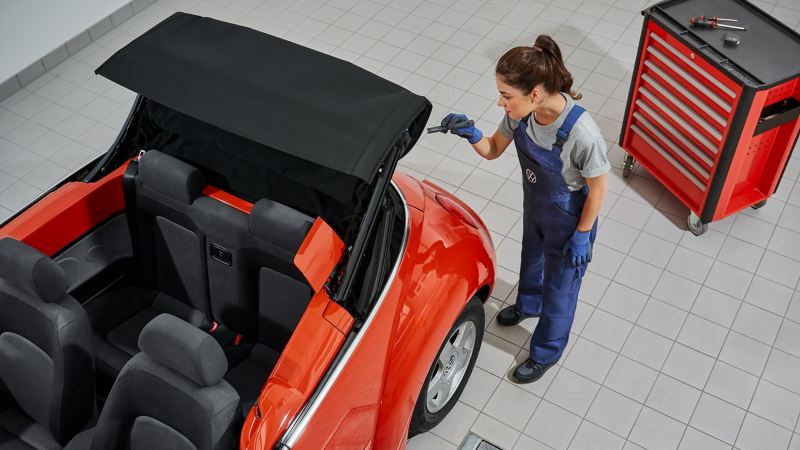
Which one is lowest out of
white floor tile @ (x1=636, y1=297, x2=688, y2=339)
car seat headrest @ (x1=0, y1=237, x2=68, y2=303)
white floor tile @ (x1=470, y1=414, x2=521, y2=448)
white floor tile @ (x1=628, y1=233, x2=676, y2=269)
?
white floor tile @ (x1=470, y1=414, x2=521, y2=448)

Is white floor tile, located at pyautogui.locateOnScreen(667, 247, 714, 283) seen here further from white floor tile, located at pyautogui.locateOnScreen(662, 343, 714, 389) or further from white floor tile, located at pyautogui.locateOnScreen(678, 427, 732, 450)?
white floor tile, located at pyautogui.locateOnScreen(678, 427, 732, 450)

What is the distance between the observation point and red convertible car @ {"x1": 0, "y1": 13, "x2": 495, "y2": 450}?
3.01 metres

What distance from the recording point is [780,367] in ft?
13.9

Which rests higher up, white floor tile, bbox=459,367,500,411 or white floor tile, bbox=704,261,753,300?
white floor tile, bbox=704,261,753,300

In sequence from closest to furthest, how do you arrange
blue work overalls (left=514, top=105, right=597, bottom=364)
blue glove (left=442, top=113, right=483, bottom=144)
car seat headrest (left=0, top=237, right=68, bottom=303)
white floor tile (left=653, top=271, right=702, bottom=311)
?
car seat headrest (left=0, top=237, right=68, bottom=303) → blue work overalls (left=514, top=105, right=597, bottom=364) → blue glove (left=442, top=113, right=483, bottom=144) → white floor tile (left=653, top=271, right=702, bottom=311)

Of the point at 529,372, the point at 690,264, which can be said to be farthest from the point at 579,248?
the point at 690,264

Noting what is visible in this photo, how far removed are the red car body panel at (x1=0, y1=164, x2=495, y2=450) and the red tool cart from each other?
4.78 feet

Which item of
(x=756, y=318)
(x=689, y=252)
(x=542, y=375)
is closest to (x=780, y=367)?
(x=756, y=318)

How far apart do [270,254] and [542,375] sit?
1.59 m

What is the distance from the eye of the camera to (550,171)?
3.49 meters

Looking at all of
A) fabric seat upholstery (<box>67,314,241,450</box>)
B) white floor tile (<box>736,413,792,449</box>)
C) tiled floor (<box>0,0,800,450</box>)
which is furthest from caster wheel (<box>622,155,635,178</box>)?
fabric seat upholstery (<box>67,314,241,450</box>)

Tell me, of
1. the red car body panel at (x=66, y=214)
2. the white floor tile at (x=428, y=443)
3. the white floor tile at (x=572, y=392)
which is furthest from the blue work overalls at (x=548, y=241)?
the red car body panel at (x=66, y=214)

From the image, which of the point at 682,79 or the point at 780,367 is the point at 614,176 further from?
the point at 780,367

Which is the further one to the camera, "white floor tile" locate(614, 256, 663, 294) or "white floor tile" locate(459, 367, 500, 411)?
"white floor tile" locate(614, 256, 663, 294)
